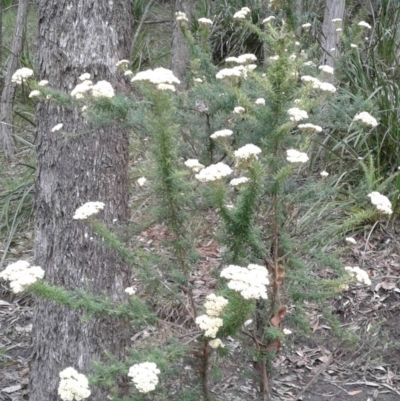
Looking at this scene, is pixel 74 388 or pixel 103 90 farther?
pixel 103 90

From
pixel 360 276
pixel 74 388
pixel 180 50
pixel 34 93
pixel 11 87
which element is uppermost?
pixel 34 93

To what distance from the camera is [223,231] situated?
8.09 ft

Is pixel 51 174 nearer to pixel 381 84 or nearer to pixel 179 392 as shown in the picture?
pixel 179 392

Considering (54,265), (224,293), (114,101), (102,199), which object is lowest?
(54,265)

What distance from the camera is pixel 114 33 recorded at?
133 inches

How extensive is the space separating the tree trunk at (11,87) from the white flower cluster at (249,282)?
4.57 m

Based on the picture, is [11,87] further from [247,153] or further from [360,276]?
[360,276]

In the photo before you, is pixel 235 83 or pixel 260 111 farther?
pixel 235 83

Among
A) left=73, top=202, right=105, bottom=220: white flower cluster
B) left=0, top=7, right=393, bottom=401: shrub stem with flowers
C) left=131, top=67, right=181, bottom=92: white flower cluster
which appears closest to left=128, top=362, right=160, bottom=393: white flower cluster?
left=0, top=7, right=393, bottom=401: shrub stem with flowers

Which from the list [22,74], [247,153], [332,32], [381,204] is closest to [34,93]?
[22,74]

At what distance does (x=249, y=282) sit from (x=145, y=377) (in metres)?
0.42

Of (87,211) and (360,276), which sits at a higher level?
(87,211)

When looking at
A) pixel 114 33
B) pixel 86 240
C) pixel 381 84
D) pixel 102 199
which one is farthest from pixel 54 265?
pixel 381 84

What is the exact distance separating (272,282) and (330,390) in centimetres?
170
